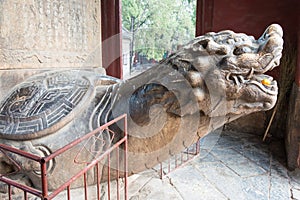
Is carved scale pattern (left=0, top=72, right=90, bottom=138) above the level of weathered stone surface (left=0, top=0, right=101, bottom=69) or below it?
below

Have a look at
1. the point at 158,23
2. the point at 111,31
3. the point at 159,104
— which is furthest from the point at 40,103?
the point at 158,23

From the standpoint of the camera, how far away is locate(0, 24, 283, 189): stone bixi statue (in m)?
1.26

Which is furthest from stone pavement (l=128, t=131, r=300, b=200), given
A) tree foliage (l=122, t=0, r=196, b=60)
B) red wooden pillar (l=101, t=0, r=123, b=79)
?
tree foliage (l=122, t=0, r=196, b=60)

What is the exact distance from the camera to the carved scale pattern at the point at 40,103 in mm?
1466

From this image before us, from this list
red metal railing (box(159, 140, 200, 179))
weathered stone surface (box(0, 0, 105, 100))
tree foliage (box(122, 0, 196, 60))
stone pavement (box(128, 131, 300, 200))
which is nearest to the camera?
weathered stone surface (box(0, 0, 105, 100))

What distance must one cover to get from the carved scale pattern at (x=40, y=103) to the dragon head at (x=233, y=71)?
31.2 inches

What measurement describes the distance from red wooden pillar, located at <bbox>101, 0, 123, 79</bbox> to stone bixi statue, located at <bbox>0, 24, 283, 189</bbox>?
3347 millimetres

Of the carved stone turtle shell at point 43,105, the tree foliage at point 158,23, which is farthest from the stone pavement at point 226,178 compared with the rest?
the tree foliage at point 158,23

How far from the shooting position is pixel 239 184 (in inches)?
96.2

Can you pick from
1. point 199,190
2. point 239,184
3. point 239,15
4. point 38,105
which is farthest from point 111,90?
point 239,15

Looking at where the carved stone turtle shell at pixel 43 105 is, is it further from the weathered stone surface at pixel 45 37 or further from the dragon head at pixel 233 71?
the dragon head at pixel 233 71

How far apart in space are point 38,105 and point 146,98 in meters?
0.72

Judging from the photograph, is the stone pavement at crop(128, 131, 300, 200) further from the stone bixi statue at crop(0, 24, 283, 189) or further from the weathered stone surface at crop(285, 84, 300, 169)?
the stone bixi statue at crop(0, 24, 283, 189)

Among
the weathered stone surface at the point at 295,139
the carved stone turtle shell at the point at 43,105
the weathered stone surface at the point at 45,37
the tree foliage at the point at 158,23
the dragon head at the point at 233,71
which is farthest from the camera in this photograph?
the tree foliage at the point at 158,23
